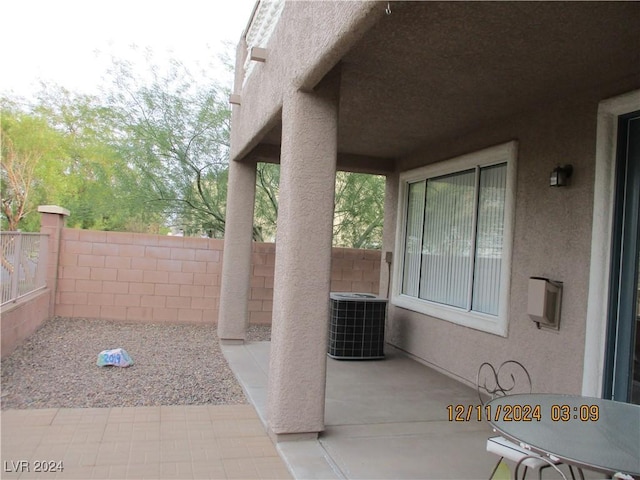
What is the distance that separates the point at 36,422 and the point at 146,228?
9717 mm

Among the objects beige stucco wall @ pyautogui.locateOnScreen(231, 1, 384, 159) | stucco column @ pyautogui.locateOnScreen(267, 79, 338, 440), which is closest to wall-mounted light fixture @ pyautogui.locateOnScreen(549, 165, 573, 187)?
stucco column @ pyautogui.locateOnScreen(267, 79, 338, 440)

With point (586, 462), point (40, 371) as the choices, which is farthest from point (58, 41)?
point (586, 462)

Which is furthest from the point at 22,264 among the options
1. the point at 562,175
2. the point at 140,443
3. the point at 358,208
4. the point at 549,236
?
the point at 358,208

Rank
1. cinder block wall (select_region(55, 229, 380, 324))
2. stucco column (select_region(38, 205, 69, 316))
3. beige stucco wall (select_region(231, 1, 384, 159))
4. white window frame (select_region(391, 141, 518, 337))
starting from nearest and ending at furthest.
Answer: beige stucco wall (select_region(231, 1, 384, 159)) → white window frame (select_region(391, 141, 518, 337)) → stucco column (select_region(38, 205, 69, 316)) → cinder block wall (select_region(55, 229, 380, 324))

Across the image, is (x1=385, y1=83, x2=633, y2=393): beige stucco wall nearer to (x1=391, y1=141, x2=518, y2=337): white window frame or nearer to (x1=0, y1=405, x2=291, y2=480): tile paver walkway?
(x1=391, y1=141, x2=518, y2=337): white window frame

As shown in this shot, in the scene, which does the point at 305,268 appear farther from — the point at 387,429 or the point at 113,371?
the point at 113,371

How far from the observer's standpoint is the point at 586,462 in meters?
2.00

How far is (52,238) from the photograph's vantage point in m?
8.37

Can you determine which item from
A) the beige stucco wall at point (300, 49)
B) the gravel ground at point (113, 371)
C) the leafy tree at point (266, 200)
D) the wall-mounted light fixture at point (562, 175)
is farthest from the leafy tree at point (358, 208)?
the wall-mounted light fixture at point (562, 175)

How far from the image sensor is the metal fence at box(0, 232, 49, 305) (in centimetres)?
618

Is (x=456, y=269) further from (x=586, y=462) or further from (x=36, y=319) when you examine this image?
(x=36, y=319)

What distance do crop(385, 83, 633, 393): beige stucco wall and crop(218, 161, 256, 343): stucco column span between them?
10.9 ft

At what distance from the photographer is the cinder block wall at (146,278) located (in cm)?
863

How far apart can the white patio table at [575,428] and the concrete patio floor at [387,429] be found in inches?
39.1
